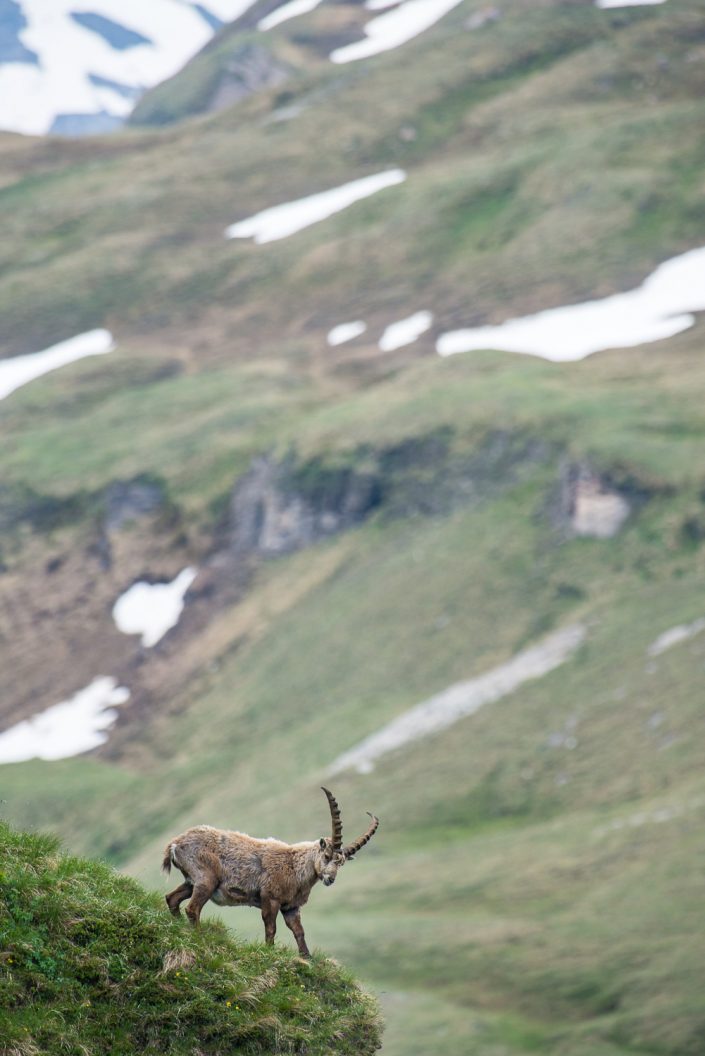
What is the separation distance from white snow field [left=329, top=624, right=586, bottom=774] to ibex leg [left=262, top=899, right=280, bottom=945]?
62.3m

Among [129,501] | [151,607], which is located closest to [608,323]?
[129,501]

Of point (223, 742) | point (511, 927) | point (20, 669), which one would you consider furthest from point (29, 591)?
point (511, 927)

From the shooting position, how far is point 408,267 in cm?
13575

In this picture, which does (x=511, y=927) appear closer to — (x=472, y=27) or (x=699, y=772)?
(x=699, y=772)

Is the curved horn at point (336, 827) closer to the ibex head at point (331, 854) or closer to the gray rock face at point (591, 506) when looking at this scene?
the ibex head at point (331, 854)

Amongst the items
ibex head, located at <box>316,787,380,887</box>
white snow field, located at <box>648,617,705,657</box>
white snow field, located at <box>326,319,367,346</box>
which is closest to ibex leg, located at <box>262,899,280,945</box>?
ibex head, located at <box>316,787,380,887</box>

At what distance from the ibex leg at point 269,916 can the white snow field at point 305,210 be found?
134 meters

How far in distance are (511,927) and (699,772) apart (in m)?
12.3

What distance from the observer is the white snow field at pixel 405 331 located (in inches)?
4904


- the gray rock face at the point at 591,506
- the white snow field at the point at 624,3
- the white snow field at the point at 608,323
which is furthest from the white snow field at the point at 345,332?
the white snow field at the point at 624,3

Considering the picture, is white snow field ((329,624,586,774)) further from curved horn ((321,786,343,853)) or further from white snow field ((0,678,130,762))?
curved horn ((321,786,343,853))

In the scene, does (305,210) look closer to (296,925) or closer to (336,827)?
(296,925)

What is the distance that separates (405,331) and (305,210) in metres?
32.6

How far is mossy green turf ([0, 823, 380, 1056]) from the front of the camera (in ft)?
54.6
